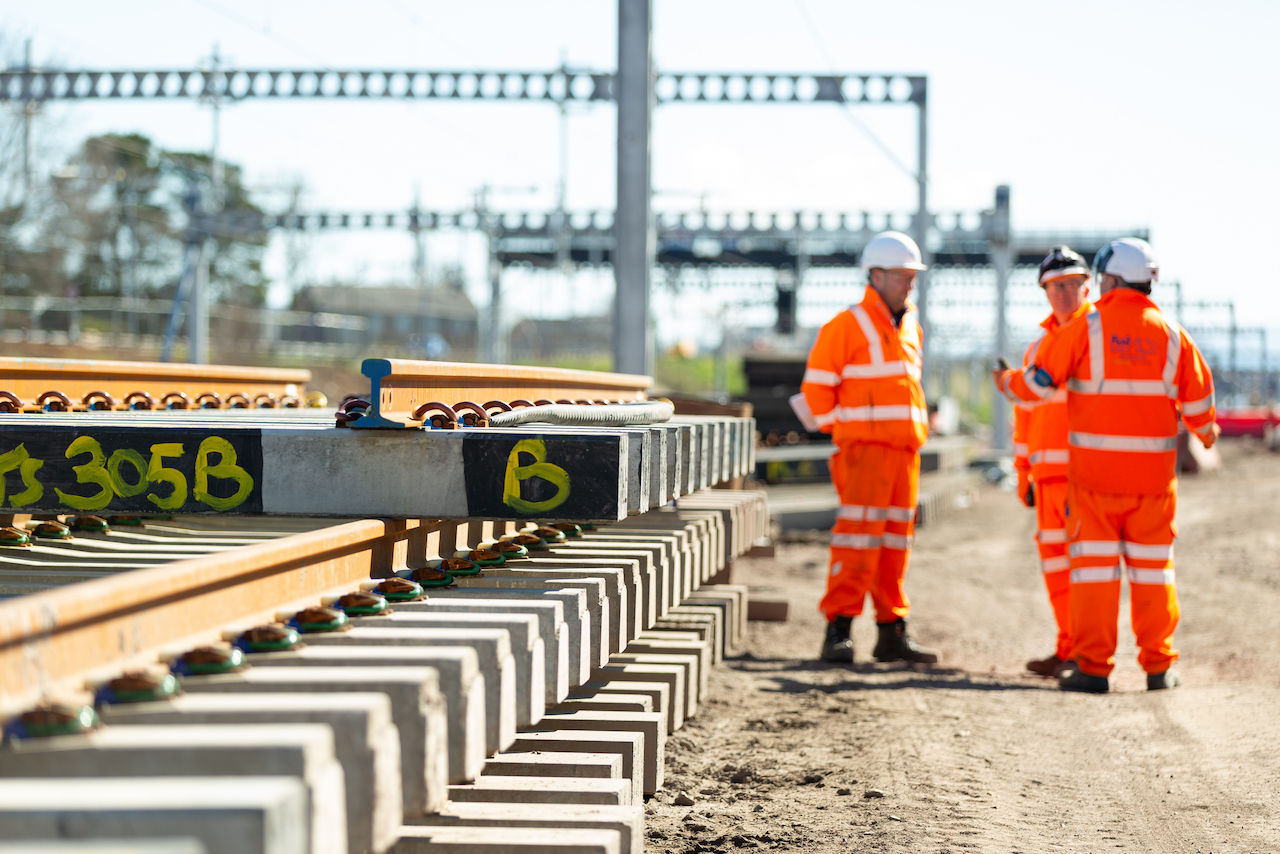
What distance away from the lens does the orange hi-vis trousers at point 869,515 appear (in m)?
7.33

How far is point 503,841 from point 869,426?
15.2 ft

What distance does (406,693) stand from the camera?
2.42 metres

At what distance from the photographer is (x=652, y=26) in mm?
13109

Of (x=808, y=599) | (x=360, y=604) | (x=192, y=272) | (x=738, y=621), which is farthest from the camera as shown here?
(x=192, y=272)

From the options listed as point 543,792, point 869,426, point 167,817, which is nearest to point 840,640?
point 869,426

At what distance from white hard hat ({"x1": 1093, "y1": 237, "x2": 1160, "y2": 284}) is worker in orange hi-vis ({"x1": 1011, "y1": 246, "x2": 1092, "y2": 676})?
386mm

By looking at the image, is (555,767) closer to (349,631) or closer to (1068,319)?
(349,631)

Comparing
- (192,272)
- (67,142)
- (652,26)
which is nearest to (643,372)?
Answer: (652,26)

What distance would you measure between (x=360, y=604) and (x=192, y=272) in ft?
99.6

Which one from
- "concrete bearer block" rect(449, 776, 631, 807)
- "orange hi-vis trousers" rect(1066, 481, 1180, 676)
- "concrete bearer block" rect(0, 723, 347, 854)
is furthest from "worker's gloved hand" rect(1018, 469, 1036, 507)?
"concrete bearer block" rect(0, 723, 347, 854)

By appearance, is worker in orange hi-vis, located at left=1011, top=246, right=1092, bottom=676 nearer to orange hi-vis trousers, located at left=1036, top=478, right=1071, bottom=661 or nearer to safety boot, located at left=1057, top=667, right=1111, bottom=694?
orange hi-vis trousers, located at left=1036, top=478, right=1071, bottom=661

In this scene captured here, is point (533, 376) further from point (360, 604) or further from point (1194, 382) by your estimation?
point (1194, 382)

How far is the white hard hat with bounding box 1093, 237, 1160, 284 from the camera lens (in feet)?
22.3

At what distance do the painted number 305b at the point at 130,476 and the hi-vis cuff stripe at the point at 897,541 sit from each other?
4279mm
